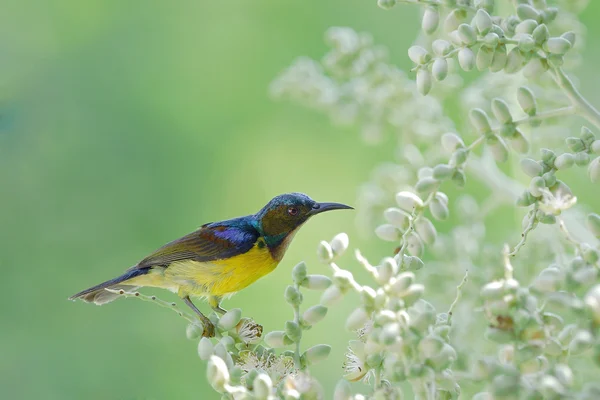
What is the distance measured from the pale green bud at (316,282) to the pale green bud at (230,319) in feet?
0.57

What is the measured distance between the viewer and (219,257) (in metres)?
2.11

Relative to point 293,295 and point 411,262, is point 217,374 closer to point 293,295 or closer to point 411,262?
point 293,295

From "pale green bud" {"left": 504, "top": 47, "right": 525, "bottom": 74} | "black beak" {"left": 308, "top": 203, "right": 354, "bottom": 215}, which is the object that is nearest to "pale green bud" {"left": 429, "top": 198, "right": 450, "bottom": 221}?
"pale green bud" {"left": 504, "top": 47, "right": 525, "bottom": 74}

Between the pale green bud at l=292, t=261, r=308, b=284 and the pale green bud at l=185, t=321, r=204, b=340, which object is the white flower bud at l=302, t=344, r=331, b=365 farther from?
the pale green bud at l=185, t=321, r=204, b=340

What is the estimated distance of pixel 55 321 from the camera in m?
3.09

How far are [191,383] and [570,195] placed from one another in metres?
2.21

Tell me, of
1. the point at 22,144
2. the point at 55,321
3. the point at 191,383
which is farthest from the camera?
the point at 22,144

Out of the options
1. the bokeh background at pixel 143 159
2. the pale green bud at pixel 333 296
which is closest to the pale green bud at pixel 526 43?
the pale green bud at pixel 333 296

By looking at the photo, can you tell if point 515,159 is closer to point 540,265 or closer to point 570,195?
point 540,265

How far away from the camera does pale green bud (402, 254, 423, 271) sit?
101 centimetres

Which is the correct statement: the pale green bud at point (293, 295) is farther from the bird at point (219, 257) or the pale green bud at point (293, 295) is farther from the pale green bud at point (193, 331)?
the bird at point (219, 257)

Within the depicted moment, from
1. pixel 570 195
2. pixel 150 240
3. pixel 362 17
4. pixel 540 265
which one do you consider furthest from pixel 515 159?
pixel 362 17

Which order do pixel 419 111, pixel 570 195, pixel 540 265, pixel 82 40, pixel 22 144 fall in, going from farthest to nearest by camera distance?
Result: 1. pixel 82 40
2. pixel 22 144
3. pixel 419 111
4. pixel 540 265
5. pixel 570 195

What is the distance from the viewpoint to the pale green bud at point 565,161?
991mm
